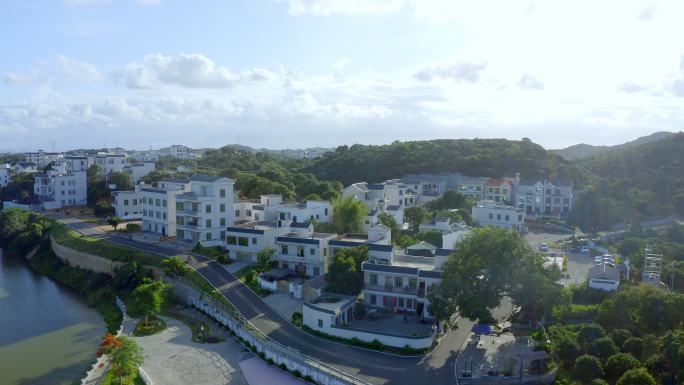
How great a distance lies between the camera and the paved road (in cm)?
2102

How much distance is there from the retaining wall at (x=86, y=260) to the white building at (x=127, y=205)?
6972mm

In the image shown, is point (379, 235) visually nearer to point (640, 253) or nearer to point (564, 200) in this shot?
point (640, 253)

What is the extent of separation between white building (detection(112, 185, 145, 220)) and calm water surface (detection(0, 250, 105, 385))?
1114 cm

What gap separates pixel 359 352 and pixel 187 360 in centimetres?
753

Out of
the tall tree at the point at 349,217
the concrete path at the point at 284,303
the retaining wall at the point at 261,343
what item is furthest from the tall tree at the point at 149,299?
the tall tree at the point at 349,217

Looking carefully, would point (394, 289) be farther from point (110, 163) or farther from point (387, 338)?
point (110, 163)

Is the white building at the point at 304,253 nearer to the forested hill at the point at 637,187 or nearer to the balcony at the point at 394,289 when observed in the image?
the balcony at the point at 394,289

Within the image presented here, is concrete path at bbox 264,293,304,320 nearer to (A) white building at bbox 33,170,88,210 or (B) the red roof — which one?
(B) the red roof

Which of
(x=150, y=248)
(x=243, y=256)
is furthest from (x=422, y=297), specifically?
(x=150, y=248)

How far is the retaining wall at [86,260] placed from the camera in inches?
1478

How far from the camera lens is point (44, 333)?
1130 inches

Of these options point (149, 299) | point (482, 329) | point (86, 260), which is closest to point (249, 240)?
point (149, 299)

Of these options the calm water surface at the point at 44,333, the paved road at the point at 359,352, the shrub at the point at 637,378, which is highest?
the shrub at the point at 637,378

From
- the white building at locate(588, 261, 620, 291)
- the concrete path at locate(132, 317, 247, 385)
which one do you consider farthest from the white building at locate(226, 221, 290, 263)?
the white building at locate(588, 261, 620, 291)
